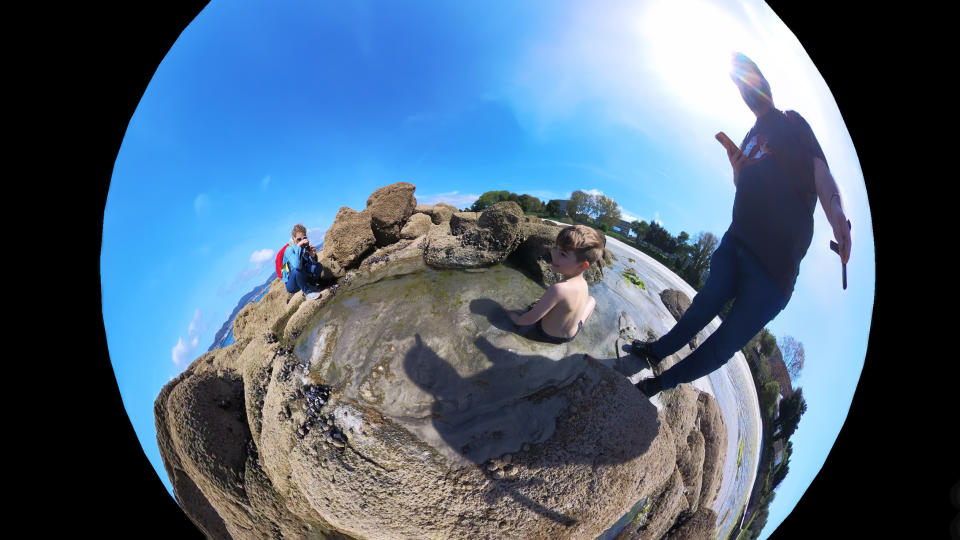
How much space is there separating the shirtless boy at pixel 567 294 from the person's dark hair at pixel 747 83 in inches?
45.4

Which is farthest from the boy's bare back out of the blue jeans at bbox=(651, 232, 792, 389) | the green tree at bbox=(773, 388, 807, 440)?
the green tree at bbox=(773, 388, 807, 440)

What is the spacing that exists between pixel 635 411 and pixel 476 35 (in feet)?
6.96

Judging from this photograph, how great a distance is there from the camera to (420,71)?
2.16 metres

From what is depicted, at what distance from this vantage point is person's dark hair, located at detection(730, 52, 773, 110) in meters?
2.25

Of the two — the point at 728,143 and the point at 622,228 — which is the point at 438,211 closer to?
the point at 622,228

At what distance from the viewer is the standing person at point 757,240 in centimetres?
205

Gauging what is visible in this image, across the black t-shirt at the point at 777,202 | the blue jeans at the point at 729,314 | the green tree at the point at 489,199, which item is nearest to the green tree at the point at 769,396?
the blue jeans at the point at 729,314

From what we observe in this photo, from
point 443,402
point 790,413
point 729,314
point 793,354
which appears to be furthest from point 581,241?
point 790,413

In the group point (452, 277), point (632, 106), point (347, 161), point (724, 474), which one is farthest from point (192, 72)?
point (724, 474)

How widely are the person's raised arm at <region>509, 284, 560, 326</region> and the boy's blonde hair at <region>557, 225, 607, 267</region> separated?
199 millimetres

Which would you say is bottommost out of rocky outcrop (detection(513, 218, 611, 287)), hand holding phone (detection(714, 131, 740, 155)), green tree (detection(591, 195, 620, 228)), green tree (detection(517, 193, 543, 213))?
rocky outcrop (detection(513, 218, 611, 287))

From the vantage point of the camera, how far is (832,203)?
87.2 inches

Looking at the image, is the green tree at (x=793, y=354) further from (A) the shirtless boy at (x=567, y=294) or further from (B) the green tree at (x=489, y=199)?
(B) the green tree at (x=489, y=199)

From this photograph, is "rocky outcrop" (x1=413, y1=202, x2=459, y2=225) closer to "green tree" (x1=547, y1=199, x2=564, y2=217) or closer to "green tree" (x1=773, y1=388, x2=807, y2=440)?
"green tree" (x1=547, y1=199, x2=564, y2=217)
